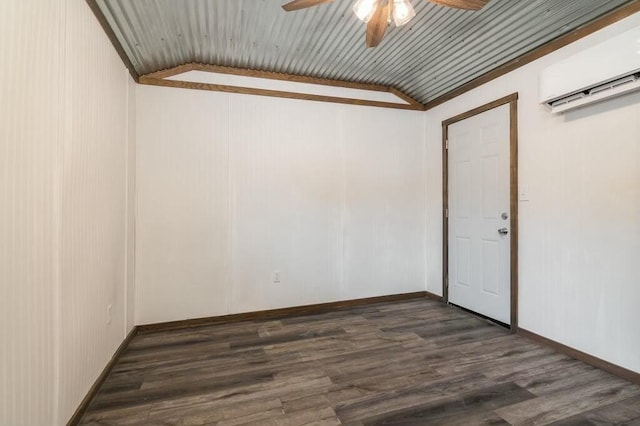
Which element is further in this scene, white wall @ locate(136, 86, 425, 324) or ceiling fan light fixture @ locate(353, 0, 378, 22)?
white wall @ locate(136, 86, 425, 324)

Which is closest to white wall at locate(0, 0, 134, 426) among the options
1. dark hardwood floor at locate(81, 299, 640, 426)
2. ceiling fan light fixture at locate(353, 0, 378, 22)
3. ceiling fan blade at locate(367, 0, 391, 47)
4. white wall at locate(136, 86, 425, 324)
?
dark hardwood floor at locate(81, 299, 640, 426)

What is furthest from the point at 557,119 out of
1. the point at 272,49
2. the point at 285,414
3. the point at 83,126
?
the point at 83,126

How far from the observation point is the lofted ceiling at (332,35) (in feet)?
6.86

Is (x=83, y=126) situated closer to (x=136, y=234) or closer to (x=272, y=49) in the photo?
(x=136, y=234)

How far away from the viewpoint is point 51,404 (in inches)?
54.2

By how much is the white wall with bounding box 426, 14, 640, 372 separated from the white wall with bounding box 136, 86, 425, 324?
4.57 ft

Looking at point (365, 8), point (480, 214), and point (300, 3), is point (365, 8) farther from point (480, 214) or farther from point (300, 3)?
point (480, 214)

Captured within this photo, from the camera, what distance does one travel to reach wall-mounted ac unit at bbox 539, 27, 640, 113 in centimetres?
188

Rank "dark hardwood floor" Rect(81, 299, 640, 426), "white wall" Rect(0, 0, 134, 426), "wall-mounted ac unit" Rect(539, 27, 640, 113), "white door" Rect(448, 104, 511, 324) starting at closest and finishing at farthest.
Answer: "white wall" Rect(0, 0, 134, 426) → "dark hardwood floor" Rect(81, 299, 640, 426) → "wall-mounted ac unit" Rect(539, 27, 640, 113) → "white door" Rect(448, 104, 511, 324)

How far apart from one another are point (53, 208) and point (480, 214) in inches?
139

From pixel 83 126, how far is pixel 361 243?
2850 mm

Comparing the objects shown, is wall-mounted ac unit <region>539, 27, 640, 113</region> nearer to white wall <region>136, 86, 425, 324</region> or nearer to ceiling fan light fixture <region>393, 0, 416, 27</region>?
ceiling fan light fixture <region>393, 0, 416, 27</region>

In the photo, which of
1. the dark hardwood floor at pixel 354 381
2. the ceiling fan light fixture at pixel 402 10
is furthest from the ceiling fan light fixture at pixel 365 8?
the dark hardwood floor at pixel 354 381

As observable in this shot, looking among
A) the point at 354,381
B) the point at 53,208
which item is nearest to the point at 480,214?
the point at 354,381
